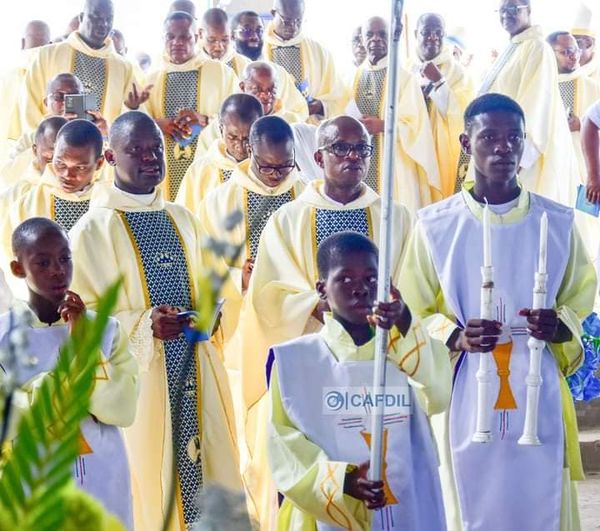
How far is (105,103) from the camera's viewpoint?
927 centimetres

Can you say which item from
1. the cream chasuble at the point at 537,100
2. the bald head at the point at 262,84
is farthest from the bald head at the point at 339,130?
the cream chasuble at the point at 537,100

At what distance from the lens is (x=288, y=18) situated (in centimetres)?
1019

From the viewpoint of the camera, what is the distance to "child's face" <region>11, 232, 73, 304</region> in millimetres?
4035

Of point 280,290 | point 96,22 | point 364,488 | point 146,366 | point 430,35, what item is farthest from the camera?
point 430,35

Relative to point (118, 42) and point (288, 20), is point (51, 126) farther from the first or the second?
point (118, 42)

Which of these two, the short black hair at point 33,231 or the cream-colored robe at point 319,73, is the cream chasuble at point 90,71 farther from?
the short black hair at point 33,231

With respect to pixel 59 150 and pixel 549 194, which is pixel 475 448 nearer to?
pixel 59 150

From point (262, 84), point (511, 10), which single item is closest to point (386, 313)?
point (262, 84)

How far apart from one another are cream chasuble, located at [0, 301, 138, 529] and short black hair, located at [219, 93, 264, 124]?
2.90m

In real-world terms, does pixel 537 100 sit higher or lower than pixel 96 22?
lower

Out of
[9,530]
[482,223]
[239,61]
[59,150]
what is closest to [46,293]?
[482,223]

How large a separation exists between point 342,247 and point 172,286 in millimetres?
1485

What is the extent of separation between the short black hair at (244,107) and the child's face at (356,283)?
3.20 metres

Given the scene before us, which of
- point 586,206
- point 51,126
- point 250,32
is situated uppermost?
point 250,32
